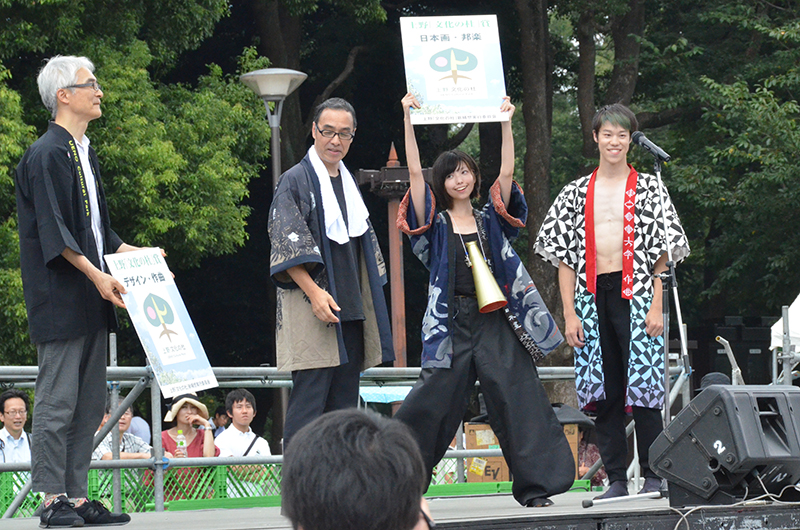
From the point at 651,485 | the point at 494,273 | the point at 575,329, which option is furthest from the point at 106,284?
the point at 651,485

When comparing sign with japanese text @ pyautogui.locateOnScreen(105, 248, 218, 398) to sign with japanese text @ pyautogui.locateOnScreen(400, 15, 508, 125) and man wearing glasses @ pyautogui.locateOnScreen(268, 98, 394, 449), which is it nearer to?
man wearing glasses @ pyautogui.locateOnScreen(268, 98, 394, 449)

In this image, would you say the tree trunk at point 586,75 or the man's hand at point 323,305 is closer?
the man's hand at point 323,305

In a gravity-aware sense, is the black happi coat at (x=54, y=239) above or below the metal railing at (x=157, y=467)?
above

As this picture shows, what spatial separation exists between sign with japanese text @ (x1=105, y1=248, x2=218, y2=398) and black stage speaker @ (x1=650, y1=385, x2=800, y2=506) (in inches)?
80.5

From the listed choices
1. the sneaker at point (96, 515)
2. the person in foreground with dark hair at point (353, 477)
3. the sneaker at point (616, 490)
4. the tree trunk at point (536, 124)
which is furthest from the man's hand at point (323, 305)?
the tree trunk at point (536, 124)

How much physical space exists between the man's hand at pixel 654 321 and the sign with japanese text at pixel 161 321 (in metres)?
1.98

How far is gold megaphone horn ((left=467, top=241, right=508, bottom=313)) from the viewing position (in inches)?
178

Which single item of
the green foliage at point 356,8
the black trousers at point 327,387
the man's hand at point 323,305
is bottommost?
the black trousers at point 327,387

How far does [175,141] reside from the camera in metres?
12.6

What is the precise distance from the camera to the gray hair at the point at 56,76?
404 centimetres

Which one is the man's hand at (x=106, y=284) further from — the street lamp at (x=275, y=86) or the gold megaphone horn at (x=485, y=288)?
the street lamp at (x=275, y=86)

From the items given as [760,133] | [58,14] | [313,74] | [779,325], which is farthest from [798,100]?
[58,14]

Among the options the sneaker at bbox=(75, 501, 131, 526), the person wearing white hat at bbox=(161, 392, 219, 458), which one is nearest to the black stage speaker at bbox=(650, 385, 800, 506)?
the sneaker at bbox=(75, 501, 131, 526)

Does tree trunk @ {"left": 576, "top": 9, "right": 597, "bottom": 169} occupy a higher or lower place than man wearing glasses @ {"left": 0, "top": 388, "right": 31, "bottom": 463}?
higher
